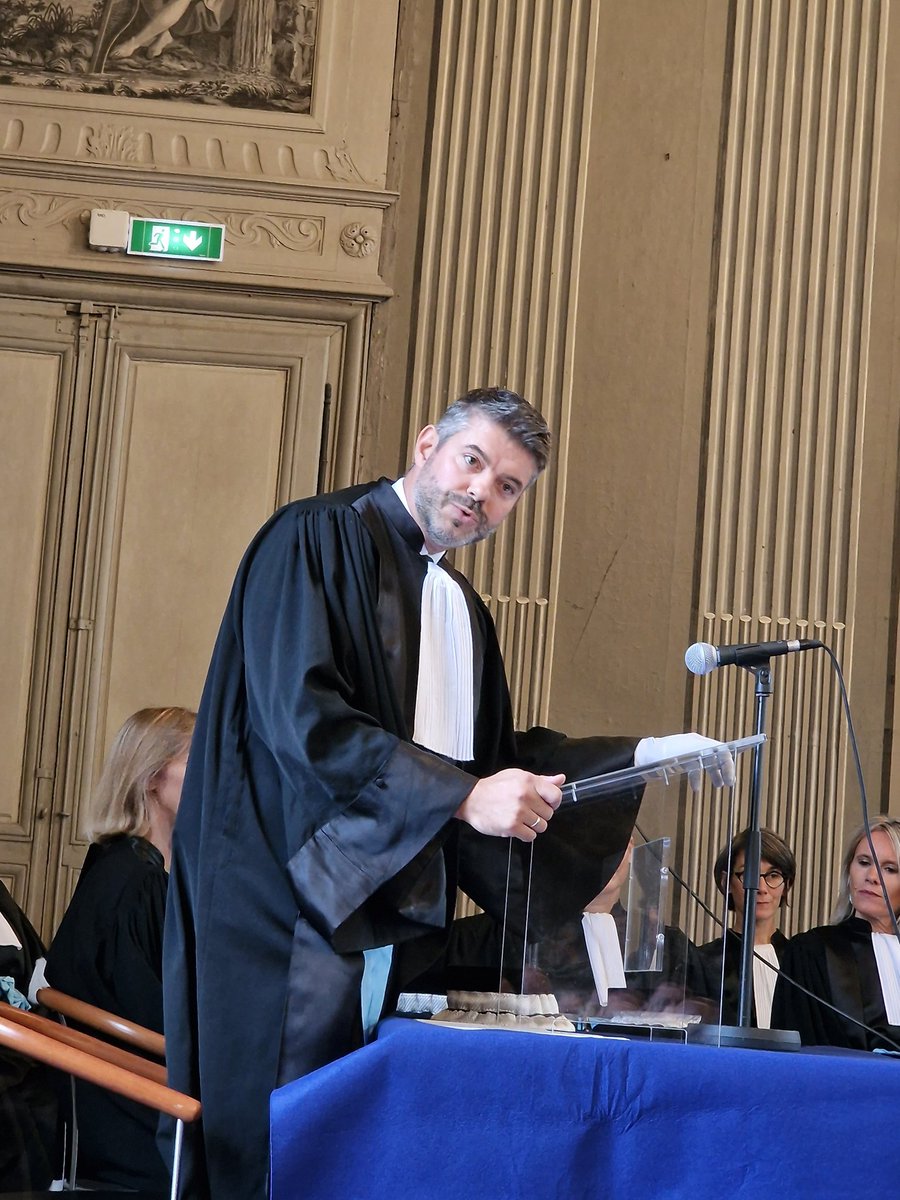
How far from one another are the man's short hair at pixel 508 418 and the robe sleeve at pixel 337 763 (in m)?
0.45

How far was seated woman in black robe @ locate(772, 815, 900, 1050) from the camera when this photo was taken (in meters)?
4.71

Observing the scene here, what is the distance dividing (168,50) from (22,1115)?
464cm

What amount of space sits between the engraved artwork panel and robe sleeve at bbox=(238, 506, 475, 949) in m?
4.08

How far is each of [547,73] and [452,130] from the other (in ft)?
1.58

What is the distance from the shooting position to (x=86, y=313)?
630cm

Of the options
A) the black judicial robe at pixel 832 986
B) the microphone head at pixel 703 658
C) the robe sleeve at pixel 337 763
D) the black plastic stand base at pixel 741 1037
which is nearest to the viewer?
the black plastic stand base at pixel 741 1037

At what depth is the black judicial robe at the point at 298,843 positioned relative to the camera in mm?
2645

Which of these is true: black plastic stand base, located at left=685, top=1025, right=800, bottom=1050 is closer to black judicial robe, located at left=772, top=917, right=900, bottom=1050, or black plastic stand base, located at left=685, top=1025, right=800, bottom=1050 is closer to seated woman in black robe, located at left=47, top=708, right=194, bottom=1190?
seated woman in black robe, located at left=47, top=708, right=194, bottom=1190

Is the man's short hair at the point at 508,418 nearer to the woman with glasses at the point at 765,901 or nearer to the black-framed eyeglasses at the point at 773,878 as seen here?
the woman with glasses at the point at 765,901

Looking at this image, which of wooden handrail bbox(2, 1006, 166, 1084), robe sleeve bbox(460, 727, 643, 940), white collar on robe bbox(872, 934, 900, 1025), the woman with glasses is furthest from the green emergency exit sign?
robe sleeve bbox(460, 727, 643, 940)

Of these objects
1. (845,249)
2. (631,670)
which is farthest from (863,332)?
(631,670)

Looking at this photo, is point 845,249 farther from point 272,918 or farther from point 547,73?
point 272,918

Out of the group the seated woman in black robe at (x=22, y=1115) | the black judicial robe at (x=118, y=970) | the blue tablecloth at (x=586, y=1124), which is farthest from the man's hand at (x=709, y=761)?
the seated woman in black robe at (x=22, y=1115)

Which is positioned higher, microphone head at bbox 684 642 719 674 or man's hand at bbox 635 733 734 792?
microphone head at bbox 684 642 719 674
